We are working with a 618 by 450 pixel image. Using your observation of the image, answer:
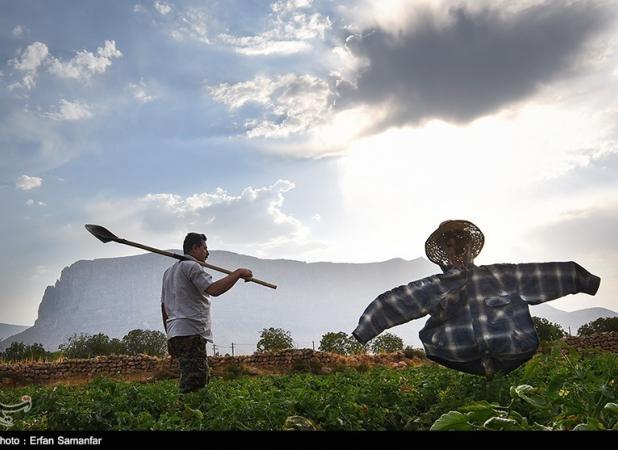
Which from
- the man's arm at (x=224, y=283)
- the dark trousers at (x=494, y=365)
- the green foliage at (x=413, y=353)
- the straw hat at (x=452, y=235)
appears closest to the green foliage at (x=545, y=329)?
the green foliage at (x=413, y=353)

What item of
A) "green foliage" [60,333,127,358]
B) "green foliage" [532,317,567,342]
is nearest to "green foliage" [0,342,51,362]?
"green foliage" [60,333,127,358]

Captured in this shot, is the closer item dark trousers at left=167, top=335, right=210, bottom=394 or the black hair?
dark trousers at left=167, top=335, right=210, bottom=394

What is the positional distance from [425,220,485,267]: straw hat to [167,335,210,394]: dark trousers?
289 centimetres

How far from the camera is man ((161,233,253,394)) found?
7309 mm

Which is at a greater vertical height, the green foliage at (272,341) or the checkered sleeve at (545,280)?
the green foliage at (272,341)

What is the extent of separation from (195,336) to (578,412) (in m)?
4.83

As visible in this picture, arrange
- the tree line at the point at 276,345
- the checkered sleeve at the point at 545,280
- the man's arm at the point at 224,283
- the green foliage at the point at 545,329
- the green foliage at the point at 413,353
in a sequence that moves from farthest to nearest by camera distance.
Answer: the tree line at the point at 276,345 < the green foliage at the point at 545,329 < the green foliage at the point at 413,353 < the man's arm at the point at 224,283 < the checkered sleeve at the point at 545,280

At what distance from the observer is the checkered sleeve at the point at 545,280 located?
245 inches

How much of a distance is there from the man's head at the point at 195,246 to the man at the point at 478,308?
7.75 ft

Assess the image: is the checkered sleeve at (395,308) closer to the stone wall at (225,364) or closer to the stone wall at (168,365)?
the stone wall at (225,364)

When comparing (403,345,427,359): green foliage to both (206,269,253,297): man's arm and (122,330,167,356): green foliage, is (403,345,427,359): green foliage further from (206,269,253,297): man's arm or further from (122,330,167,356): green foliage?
(122,330,167,356): green foliage

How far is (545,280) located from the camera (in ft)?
20.8

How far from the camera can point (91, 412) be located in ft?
18.9
